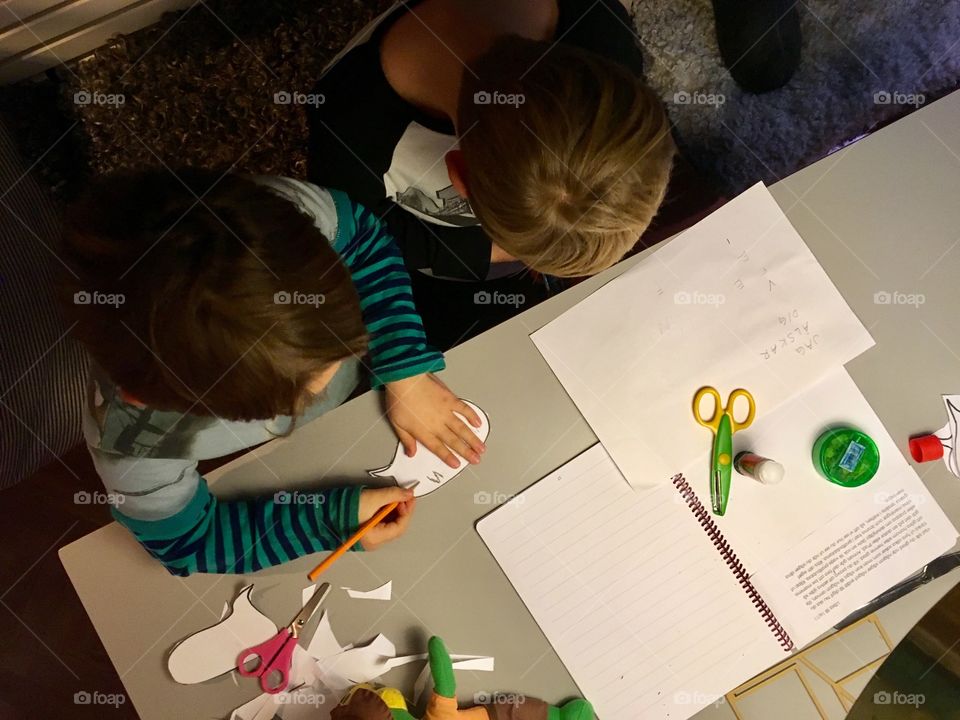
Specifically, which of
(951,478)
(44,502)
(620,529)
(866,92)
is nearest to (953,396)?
(951,478)

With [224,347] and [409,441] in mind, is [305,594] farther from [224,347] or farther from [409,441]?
[224,347]

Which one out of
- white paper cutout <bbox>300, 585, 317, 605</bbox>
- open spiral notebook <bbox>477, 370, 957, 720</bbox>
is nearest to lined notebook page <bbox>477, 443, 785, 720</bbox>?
open spiral notebook <bbox>477, 370, 957, 720</bbox>

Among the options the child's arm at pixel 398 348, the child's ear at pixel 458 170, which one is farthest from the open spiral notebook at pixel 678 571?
the child's ear at pixel 458 170

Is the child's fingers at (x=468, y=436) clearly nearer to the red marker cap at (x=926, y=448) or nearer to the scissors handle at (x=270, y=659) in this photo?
the scissors handle at (x=270, y=659)

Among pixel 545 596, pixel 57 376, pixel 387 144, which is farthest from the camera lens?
pixel 387 144

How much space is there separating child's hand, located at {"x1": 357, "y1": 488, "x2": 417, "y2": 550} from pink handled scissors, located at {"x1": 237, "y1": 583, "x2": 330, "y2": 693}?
11cm

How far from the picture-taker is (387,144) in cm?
87

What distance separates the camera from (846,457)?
77cm

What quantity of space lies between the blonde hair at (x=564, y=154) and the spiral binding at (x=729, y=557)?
30 cm

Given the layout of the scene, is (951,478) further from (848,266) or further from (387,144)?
(387,144)

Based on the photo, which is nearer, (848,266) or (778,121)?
(848,266)

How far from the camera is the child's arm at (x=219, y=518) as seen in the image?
72 cm

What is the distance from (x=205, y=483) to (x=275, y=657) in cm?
22

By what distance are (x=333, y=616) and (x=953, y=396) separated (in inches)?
31.2
